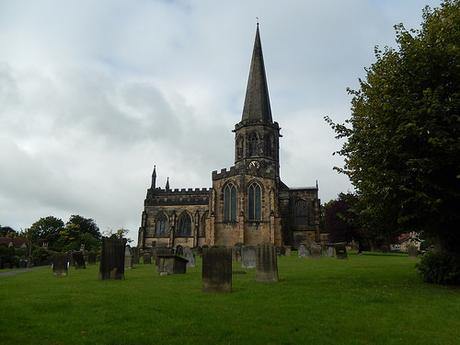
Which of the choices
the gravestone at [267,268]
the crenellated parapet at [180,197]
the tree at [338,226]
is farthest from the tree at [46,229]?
the gravestone at [267,268]

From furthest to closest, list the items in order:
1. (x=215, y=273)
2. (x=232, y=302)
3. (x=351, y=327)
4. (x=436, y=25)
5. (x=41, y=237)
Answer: (x=41, y=237) < (x=436, y=25) < (x=215, y=273) < (x=232, y=302) < (x=351, y=327)

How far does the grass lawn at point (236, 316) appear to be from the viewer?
6.39m

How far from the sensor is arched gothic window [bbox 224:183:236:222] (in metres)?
50.2

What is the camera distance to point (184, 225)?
6081 centimetres

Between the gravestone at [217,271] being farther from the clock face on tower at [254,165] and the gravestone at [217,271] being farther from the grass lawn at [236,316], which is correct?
the clock face on tower at [254,165]

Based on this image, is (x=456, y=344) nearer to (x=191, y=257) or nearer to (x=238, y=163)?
(x=191, y=257)

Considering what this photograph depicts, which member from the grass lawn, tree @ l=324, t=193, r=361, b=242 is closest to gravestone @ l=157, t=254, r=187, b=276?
the grass lawn

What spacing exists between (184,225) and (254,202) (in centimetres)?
1459

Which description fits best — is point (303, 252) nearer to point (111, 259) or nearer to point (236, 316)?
point (111, 259)

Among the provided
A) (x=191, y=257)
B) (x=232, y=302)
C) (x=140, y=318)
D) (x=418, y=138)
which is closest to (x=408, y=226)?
(x=418, y=138)

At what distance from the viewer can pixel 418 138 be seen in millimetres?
12000

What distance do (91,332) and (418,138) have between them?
973 cm

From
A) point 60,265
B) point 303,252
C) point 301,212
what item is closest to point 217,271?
point 60,265

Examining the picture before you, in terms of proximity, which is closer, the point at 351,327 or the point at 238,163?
the point at 351,327
